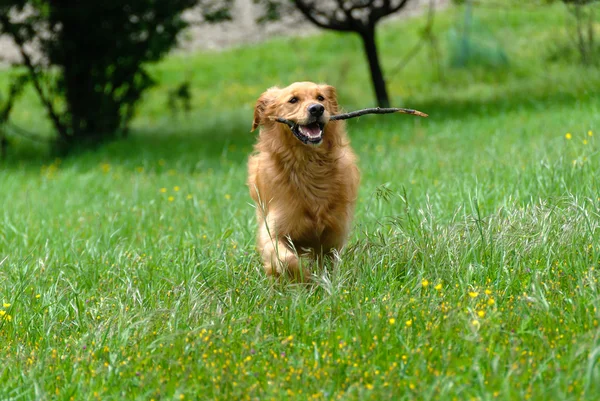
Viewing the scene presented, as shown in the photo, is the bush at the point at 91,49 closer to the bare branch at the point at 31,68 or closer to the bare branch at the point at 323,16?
the bare branch at the point at 31,68

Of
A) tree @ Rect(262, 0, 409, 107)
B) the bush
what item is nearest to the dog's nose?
the bush

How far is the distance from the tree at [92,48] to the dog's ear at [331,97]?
636cm

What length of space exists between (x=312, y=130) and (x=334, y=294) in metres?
1.07

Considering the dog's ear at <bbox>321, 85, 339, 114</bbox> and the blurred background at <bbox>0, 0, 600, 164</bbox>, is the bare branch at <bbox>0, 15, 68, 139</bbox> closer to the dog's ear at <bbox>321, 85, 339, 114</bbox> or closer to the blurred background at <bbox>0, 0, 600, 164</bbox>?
the blurred background at <bbox>0, 0, 600, 164</bbox>

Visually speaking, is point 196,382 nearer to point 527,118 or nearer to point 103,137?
point 527,118

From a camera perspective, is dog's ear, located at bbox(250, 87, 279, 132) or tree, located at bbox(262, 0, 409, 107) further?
tree, located at bbox(262, 0, 409, 107)

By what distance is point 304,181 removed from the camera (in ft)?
14.3

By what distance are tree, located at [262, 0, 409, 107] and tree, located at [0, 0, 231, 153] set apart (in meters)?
1.15

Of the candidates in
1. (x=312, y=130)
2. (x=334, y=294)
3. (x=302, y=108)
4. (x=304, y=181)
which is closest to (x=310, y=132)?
(x=312, y=130)

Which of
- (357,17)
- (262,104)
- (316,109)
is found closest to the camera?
(316,109)

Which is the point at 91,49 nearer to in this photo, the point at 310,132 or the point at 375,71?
the point at 375,71

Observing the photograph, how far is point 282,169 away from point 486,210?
1501 millimetres

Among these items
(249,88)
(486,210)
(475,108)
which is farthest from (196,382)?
(249,88)

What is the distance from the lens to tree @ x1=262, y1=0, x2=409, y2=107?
11.6 meters
